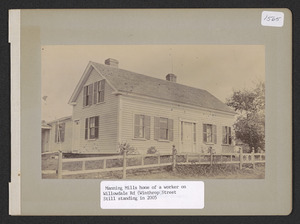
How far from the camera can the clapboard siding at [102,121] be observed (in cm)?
439

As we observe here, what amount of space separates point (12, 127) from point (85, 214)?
1.25 metres

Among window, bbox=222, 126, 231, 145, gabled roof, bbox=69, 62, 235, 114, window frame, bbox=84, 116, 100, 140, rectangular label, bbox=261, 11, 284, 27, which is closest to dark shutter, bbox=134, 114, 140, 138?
gabled roof, bbox=69, 62, 235, 114

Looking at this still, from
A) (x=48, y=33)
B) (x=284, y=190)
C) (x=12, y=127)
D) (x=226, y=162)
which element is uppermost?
(x=48, y=33)

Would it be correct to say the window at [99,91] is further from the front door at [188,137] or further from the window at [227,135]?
the window at [227,135]

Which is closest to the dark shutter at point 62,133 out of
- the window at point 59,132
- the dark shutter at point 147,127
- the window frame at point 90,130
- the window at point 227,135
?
the window at point 59,132

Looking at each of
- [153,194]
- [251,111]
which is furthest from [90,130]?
[251,111]

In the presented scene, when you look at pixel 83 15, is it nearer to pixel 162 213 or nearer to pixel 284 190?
pixel 162 213

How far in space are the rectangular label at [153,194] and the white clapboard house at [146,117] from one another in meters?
0.38

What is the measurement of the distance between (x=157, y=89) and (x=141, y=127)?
0.47 metres

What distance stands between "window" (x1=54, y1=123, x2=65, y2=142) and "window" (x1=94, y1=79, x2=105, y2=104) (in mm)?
506

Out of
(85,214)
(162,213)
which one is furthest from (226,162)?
(85,214)

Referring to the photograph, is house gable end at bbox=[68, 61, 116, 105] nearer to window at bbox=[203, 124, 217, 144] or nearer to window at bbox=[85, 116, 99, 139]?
window at bbox=[85, 116, 99, 139]

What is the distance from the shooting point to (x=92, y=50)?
169 inches

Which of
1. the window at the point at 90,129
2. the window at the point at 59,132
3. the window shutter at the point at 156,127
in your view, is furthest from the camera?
the window at the point at 90,129
